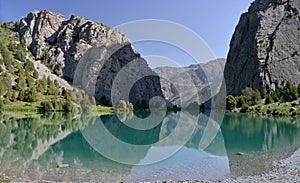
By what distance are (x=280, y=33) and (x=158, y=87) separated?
7921 cm

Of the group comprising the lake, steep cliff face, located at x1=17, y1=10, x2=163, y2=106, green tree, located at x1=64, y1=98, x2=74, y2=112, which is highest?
steep cliff face, located at x1=17, y1=10, x2=163, y2=106

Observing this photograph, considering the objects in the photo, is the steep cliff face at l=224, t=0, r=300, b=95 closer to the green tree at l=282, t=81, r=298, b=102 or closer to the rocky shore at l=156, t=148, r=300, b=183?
the green tree at l=282, t=81, r=298, b=102

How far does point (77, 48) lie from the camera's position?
521 ft

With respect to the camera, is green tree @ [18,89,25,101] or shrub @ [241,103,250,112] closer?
shrub @ [241,103,250,112]

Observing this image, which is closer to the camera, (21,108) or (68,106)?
(21,108)

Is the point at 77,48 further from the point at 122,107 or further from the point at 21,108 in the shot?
the point at 21,108

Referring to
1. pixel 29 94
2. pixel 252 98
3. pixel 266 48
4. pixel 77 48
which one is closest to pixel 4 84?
pixel 29 94

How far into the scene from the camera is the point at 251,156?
21.8 m

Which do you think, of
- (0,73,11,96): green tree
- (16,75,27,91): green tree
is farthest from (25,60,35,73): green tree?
(0,73,11,96): green tree

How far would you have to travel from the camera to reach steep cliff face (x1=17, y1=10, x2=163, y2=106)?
147000 mm

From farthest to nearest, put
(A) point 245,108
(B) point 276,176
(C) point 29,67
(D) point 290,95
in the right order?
1. (C) point 29,67
2. (A) point 245,108
3. (D) point 290,95
4. (B) point 276,176

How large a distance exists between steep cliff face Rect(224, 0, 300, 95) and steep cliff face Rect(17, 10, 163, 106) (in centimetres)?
5218

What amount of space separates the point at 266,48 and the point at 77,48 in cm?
10503

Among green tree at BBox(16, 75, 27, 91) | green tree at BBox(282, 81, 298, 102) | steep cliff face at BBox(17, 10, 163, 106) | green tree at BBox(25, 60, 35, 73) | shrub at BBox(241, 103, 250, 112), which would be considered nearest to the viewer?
green tree at BBox(282, 81, 298, 102)
